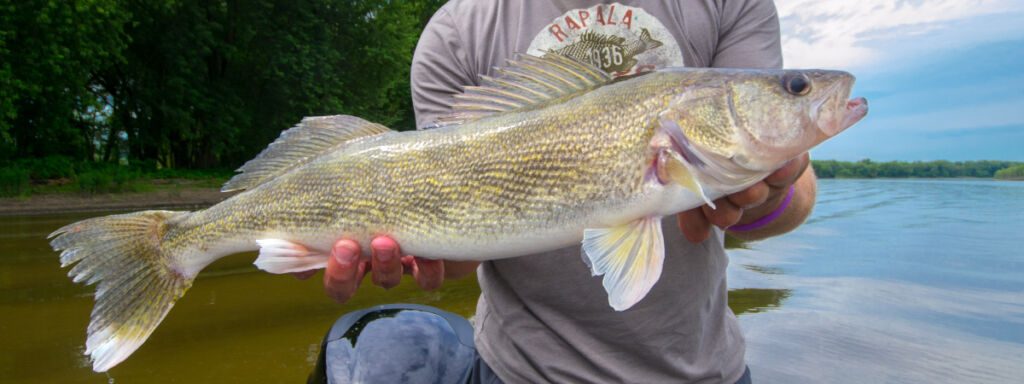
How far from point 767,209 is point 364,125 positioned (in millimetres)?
1355

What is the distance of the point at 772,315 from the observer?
486 centimetres

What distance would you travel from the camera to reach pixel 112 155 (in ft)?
78.9

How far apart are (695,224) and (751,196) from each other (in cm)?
19

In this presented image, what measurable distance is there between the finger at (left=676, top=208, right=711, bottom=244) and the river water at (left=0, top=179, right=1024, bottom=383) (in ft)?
8.17

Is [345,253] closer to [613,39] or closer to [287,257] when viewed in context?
[287,257]

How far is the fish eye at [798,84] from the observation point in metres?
1.55

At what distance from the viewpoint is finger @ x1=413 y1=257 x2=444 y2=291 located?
2.15 m

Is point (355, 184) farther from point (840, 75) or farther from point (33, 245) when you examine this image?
point (33, 245)

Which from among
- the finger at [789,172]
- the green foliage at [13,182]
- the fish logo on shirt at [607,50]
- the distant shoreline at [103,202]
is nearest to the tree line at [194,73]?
the green foliage at [13,182]

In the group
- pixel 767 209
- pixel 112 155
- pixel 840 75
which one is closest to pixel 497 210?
pixel 767 209

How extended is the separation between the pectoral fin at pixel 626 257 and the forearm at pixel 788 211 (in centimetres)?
40

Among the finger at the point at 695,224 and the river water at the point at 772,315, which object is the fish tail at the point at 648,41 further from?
the river water at the point at 772,315

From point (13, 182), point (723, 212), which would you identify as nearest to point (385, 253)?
point (723, 212)

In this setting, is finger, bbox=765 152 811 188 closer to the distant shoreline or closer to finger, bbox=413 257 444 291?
finger, bbox=413 257 444 291
